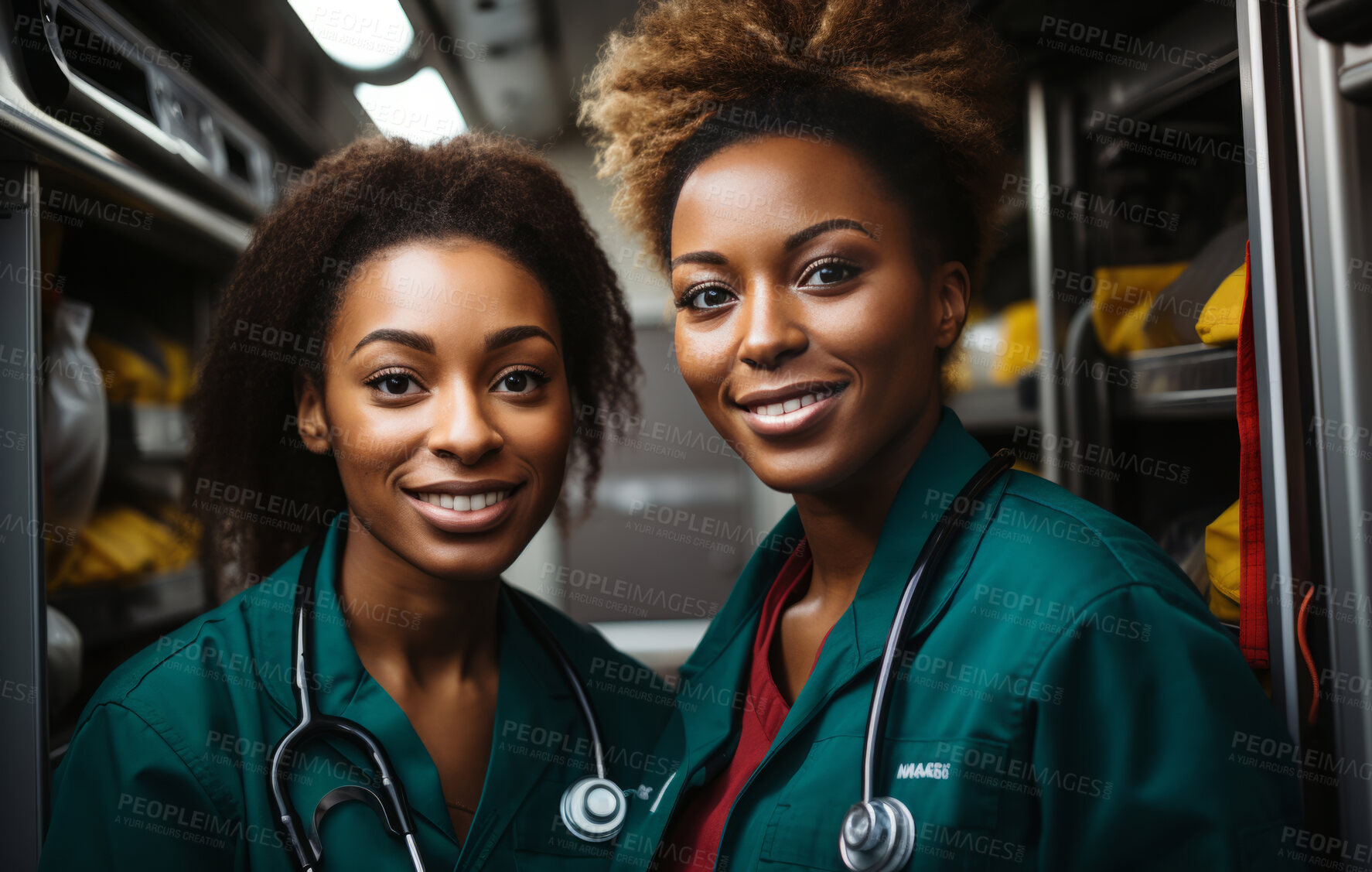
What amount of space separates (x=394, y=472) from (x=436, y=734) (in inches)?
13.2

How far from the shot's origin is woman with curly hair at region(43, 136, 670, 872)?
85 centimetres

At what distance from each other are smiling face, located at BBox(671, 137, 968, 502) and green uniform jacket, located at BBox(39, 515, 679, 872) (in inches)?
18.6

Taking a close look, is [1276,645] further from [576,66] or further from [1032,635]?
[576,66]

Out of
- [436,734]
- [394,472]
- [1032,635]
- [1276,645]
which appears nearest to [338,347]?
[394,472]

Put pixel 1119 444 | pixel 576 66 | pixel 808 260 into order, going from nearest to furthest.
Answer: pixel 808 260, pixel 1119 444, pixel 576 66

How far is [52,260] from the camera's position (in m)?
1.25

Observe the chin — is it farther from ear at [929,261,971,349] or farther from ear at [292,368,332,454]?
ear at [292,368,332,454]

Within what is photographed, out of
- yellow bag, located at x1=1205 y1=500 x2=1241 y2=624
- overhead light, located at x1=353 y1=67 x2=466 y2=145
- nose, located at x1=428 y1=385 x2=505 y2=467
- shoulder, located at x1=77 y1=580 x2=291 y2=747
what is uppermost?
overhead light, located at x1=353 y1=67 x2=466 y2=145

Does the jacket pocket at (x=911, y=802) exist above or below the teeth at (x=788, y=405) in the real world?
below

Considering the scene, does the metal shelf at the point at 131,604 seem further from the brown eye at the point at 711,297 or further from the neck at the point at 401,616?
the brown eye at the point at 711,297

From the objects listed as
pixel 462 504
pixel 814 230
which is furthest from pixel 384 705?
pixel 814 230

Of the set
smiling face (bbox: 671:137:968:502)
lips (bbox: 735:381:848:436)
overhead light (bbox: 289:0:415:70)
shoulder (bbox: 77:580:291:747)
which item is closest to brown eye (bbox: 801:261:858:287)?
smiling face (bbox: 671:137:968:502)

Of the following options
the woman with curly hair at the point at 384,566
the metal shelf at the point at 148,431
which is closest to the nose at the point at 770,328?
the woman with curly hair at the point at 384,566

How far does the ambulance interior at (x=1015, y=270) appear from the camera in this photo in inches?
28.6
